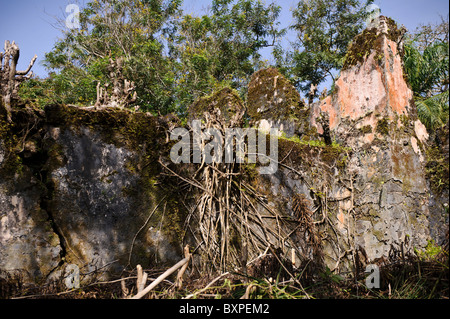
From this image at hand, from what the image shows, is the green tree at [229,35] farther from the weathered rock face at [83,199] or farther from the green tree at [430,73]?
the weathered rock face at [83,199]

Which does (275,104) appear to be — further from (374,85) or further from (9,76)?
(9,76)

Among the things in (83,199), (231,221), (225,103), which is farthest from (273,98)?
(83,199)

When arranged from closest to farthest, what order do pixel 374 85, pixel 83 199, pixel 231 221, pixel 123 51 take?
pixel 83 199 < pixel 231 221 < pixel 374 85 < pixel 123 51

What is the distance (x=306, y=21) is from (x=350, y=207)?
12943 mm

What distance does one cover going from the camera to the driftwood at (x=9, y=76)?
253cm

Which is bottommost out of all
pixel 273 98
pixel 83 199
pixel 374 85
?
pixel 83 199

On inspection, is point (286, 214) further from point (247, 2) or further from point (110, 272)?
point (247, 2)

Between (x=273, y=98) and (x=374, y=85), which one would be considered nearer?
(x=374, y=85)

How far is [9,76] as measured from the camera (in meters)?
2.68

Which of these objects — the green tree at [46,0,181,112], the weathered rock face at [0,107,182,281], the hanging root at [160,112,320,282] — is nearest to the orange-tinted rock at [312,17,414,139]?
the hanging root at [160,112,320,282]

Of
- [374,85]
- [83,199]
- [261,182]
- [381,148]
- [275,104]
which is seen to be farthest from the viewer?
[275,104]

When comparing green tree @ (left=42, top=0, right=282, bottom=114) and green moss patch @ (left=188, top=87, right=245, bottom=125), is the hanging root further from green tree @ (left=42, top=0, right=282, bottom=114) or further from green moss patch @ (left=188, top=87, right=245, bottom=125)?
green tree @ (left=42, top=0, right=282, bottom=114)
